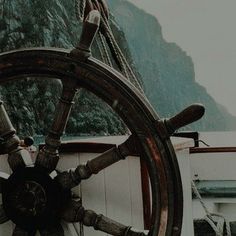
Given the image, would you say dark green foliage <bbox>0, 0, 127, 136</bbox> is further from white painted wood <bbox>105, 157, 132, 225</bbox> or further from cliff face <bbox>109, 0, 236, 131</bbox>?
white painted wood <bbox>105, 157, 132, 225</bbox>

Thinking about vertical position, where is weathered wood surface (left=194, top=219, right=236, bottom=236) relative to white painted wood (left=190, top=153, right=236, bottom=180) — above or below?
below

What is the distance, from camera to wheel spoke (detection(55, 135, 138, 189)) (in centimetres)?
110

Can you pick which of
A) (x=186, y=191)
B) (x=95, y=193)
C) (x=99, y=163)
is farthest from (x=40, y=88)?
(x=99, y=163)

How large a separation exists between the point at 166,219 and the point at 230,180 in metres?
1.97

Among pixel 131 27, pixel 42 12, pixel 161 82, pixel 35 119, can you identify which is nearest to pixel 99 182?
pixel 35 119

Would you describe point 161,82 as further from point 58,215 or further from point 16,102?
point 58,215

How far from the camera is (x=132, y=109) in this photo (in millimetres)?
1071

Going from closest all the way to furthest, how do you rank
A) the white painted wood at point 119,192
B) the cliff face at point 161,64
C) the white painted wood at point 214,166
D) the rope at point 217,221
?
the white painted wood at point 119,192 < the rope at point 217,221 < the white painted wood at point 214,166 < the cliff face at point 161,64

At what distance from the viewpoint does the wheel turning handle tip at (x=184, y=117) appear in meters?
1.06

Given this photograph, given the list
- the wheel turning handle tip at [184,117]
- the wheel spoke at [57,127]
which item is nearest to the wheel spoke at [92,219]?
the wheel spoke at [57,127]

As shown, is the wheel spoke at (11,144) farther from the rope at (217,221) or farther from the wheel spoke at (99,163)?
the rope at (217,221)

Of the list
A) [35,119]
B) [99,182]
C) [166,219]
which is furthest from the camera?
[35,119]

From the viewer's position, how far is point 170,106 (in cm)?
5756

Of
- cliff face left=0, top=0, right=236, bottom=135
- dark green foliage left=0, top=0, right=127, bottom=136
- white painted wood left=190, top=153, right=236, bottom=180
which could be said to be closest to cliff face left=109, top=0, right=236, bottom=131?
cliff face left=0, top=0, right=236, bottom=135
